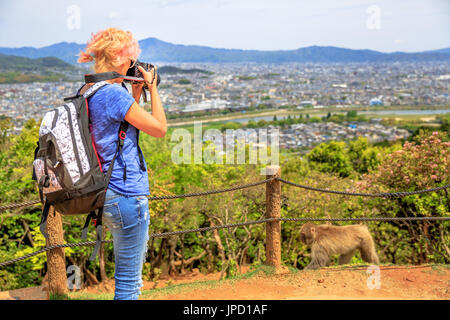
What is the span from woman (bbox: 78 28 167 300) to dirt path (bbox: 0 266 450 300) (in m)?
1.86

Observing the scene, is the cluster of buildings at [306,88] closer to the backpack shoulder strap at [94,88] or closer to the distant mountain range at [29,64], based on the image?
the distant mountain range at [29,64]

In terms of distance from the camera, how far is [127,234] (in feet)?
A: 7.44

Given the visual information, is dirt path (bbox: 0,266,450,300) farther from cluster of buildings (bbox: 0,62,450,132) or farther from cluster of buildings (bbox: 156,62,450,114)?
cluster of buildings (bbox: 156,62,450,114)

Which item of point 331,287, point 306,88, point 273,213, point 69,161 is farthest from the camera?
point 306,88

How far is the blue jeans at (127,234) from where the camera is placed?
2.21 m

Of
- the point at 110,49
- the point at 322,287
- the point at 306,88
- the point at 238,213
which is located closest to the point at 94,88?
the point at 110,49

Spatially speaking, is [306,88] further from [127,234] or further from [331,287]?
[127,234]

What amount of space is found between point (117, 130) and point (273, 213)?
8.04 ft

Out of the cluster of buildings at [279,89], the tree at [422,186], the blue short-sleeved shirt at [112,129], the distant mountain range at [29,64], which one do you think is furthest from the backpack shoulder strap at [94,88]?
the distant mountain range at [29,64]

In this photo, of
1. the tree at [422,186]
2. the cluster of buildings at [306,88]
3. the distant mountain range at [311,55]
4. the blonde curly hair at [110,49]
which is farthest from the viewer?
the distant mountain range at [311,55]

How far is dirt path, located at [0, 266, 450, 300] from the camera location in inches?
153

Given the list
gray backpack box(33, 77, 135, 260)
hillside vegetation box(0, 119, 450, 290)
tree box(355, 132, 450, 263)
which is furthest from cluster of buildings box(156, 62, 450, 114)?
gray backpack box(33, 77, 135, 260)

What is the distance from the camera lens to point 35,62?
216 feet
